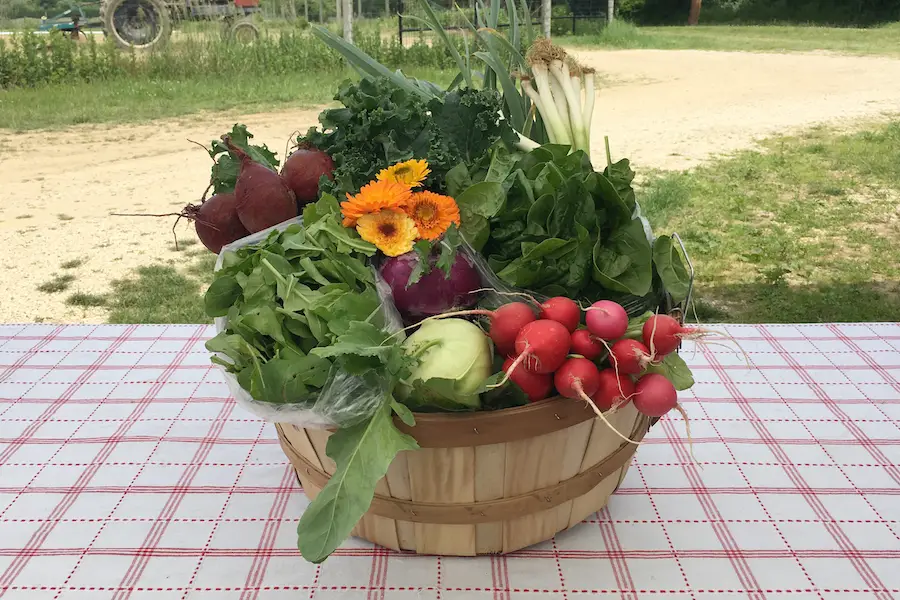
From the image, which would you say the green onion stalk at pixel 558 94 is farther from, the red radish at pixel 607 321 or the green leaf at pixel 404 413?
the green leaf at pixel 404 413

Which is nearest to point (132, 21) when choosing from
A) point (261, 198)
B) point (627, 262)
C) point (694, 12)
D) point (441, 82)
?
point (441, 82)

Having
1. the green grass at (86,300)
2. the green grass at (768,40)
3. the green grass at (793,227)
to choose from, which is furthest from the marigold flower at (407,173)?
the green grass at (768,40)

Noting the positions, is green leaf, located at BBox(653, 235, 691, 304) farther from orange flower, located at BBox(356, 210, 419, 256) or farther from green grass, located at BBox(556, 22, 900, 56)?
green grass, located at BBox(556, 22, 900, 56)

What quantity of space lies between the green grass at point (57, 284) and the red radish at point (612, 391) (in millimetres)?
3369


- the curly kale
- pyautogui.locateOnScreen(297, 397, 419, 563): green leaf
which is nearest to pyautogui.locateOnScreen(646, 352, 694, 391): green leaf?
pyautogui.locateOnScreen(297, 397, 419, 563): green leaf

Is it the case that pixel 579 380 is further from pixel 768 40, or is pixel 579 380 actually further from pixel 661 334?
pixel 768 40

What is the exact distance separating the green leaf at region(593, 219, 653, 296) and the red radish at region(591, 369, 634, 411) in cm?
18

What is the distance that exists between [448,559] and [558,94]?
0.99 metres

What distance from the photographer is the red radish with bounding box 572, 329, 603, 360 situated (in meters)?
0.97

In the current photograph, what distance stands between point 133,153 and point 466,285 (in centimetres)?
585

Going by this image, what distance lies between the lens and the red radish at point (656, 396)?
939mm

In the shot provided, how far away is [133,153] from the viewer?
610cm

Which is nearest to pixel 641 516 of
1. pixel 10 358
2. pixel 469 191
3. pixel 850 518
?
pixel 850 518

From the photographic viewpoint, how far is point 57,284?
11.8 feet
